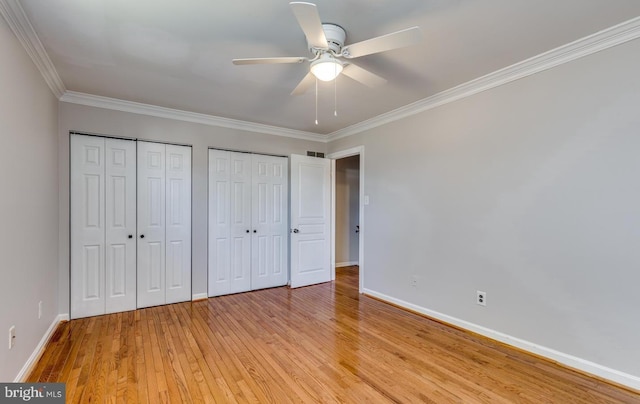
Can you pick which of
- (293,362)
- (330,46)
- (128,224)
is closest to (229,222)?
(128,224)

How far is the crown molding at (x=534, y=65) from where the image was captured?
2076 mm

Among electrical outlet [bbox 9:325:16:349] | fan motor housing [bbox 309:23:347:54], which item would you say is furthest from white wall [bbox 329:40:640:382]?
electrical outlet [bbox 9:325:16:349]

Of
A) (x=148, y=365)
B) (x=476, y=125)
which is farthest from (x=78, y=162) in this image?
(x=476, y=125)

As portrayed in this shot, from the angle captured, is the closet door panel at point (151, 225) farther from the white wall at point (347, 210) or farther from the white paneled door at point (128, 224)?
the white wall at point (347, 210)

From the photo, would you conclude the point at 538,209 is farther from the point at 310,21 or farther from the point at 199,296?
the point at 199,296

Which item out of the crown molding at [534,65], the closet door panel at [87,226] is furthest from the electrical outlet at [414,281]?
the closet door panel at [87,226]

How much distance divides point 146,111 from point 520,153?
4.17 m

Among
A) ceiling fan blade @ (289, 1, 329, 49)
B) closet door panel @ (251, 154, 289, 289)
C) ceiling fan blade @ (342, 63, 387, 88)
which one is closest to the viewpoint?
ceiling fan blade @ (289, 1, 329, 49)

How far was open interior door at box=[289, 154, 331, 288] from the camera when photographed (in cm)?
459

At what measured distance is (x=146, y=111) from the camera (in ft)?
12.0

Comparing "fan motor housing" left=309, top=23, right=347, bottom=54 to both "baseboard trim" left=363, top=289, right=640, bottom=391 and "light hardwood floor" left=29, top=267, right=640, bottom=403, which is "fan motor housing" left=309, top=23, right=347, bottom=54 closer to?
"light hardwood floor" left=29, top=267, right=640, bottom=403

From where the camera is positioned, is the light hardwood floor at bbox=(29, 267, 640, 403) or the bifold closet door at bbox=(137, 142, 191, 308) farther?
the bifold closet door at bbox=(137, 142, 191, 308)

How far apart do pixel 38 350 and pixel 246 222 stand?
249 cm

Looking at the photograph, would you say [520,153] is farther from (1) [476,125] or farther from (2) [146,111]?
(2) [146,111]
